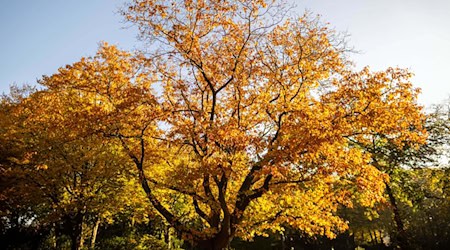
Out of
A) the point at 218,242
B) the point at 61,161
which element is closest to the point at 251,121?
the point at 218,242

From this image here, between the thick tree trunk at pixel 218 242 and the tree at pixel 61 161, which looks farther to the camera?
the tree at pixel 61 161

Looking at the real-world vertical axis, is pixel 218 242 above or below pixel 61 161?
below

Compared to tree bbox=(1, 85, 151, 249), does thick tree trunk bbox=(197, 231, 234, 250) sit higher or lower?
lower

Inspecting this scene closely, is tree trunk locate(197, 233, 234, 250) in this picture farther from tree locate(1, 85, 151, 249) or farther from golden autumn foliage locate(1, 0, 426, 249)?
tree locate(1, 85, 151, 249)

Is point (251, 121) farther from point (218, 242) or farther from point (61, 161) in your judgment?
point (61, 161)

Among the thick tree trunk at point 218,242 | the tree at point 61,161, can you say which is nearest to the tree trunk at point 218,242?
the thick tree trunk at point 218,242

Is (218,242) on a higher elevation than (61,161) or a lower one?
lower

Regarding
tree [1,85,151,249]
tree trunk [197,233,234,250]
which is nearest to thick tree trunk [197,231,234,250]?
tree trunk [197,233,234,250]

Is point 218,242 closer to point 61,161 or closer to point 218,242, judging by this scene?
point 218,242

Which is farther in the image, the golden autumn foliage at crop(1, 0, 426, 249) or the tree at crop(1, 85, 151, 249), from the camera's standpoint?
the tree at crop(1, 85, 151, 249)

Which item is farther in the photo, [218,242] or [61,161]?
[61,161]

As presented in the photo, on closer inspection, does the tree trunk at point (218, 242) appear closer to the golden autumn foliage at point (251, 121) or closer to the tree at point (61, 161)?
the golden autumn foliage at point (251, 121)

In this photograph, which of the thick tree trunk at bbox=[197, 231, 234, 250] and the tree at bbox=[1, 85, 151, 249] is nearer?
the thick tree trunk at bbox=[197, 231, 234, 250]

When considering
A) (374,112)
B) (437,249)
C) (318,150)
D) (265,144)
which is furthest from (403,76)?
(437,249)
